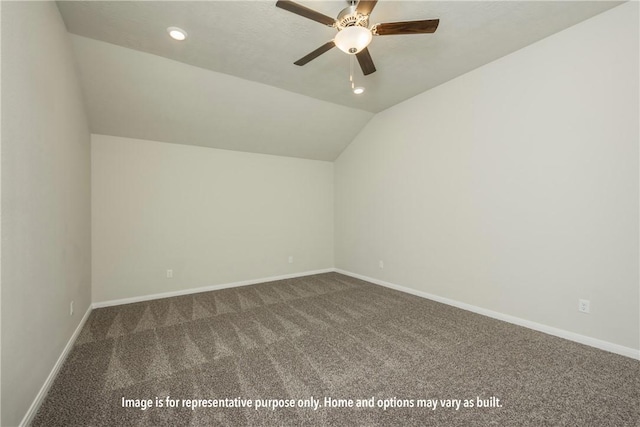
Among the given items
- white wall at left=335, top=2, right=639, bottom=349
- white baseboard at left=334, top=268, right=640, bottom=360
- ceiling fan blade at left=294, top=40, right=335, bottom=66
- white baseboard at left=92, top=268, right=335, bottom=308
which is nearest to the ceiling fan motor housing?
ceiling fan blade at left=294, top=40, right=335, bottom=66

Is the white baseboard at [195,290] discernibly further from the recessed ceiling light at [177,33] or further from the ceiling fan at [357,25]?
the ceiling fan at [357,25]

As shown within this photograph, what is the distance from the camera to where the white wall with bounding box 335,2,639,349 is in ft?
7.30

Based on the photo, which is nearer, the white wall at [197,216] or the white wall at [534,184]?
the white wall at [534,184]

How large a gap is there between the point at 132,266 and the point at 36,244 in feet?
7.33

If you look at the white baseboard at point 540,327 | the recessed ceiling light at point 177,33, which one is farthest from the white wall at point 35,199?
the white baseboard at point 540,327

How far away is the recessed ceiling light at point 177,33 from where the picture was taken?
2.40m

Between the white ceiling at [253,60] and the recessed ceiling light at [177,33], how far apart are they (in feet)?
0.18

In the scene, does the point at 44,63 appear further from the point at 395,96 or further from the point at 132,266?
the point at 395,96

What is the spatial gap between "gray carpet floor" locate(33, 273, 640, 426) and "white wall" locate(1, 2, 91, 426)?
35 cm

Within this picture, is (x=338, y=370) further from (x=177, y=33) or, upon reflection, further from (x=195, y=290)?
(x=177, y=33)

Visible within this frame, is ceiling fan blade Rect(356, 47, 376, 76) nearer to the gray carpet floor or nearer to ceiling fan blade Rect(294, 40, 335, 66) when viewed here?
ceiling fan blade Rect(294, 40, 335, 66)

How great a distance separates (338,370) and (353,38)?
8.12ft

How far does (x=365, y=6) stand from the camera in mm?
1787

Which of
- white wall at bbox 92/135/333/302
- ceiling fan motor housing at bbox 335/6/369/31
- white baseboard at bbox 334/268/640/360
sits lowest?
white baseboard at bbox 334/268/640/360
